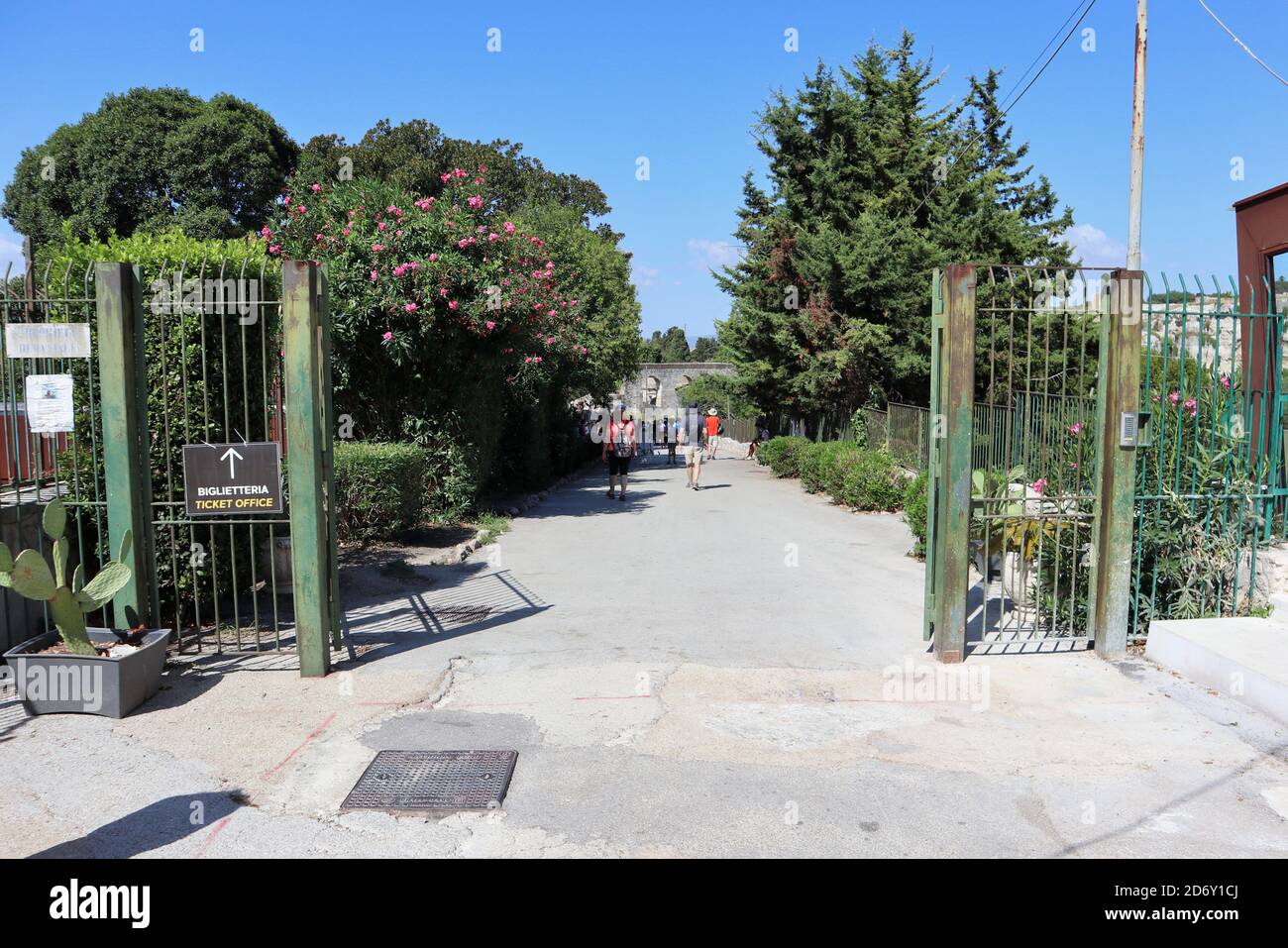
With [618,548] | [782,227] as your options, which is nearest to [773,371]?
[782,227]

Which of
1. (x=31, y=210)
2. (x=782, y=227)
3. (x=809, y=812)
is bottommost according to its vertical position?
(x=809, y=812)

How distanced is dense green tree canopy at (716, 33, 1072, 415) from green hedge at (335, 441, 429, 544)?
1371cm

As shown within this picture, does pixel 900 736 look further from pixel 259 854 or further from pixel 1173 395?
pixel 1173 395

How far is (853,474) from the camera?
17.1m

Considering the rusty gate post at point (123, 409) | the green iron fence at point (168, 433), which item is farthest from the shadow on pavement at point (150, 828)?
the rusty gate post at point (123, 409)

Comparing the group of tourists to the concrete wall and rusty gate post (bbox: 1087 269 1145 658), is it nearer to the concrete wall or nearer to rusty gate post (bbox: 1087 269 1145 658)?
rusty gate post (bbox: 1087 269 1145 658)

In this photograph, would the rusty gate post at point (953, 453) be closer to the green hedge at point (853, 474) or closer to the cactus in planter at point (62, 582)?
the cactus in planter at point (62, 582)

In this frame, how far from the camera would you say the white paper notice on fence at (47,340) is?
21.0ft

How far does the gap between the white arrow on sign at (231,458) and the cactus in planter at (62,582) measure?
0.75 m

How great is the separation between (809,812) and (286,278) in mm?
4720

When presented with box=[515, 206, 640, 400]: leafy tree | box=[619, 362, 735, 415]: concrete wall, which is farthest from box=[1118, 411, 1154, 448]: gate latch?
box=[619, 362, 735, 415]: concrete wall

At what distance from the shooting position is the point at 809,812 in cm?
452

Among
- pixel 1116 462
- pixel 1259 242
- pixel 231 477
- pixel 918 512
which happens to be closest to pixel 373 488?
pixel 231 477

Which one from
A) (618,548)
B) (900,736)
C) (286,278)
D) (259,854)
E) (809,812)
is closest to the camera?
(259,854)
